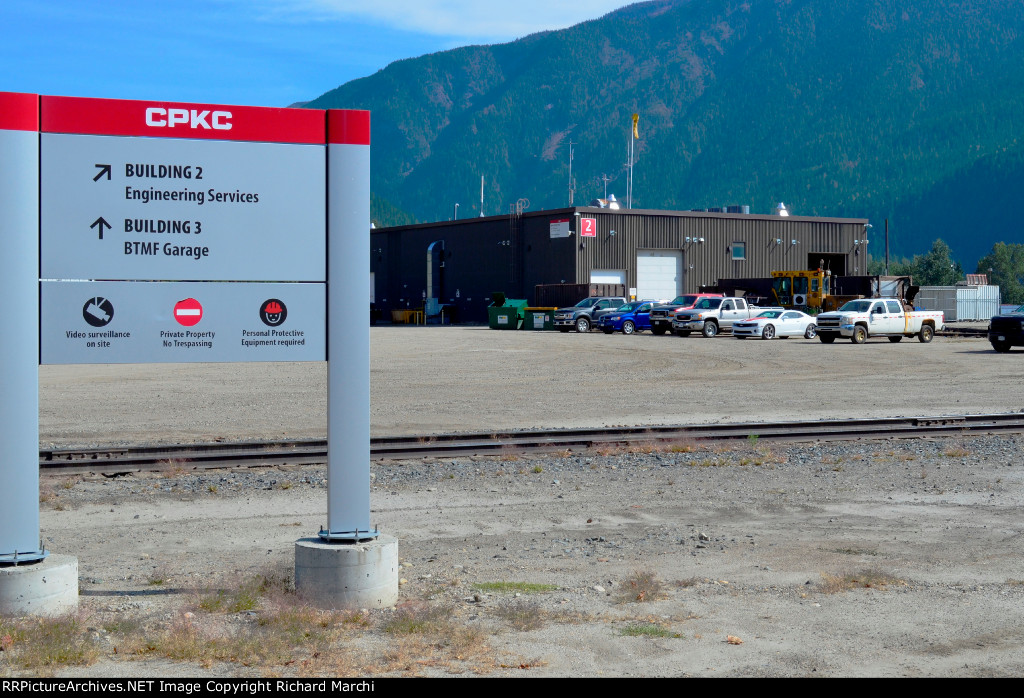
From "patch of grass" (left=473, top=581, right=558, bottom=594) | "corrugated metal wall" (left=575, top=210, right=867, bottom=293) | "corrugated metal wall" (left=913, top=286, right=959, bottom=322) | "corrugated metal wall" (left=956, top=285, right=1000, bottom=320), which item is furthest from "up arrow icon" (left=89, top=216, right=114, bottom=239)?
"corrugated metal wall" (left=956, top=285, right=1000, bottom=320)

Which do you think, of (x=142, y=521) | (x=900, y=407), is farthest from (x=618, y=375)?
(x=142, y=521)

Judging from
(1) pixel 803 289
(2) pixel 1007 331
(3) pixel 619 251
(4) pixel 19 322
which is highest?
(3) pixel 619 251

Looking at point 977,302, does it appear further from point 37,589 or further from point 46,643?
point 46,643

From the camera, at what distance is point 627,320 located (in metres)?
52.2

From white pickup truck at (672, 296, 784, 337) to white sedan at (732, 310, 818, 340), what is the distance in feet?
3.31

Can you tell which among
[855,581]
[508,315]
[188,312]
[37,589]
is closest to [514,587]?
[855,581]

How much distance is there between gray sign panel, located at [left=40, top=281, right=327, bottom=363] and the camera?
6.44 meters

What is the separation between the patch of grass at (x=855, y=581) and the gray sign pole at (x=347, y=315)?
3.13 m

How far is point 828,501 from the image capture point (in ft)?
34.8

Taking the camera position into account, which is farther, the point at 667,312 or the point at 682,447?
the point at 667,312

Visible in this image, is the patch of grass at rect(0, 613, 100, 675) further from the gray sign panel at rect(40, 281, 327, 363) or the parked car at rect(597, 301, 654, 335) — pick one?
the parked car at rect(597, 301, 654, 335)

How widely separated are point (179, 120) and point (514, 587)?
3.69 m

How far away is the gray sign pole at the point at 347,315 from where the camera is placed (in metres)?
6.77

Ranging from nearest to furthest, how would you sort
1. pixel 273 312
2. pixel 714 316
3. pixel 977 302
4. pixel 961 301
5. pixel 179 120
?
pixel 179 120 → pixel 273 312 → pixel 714 316 → pixel 961 301 → pixel 977 302
